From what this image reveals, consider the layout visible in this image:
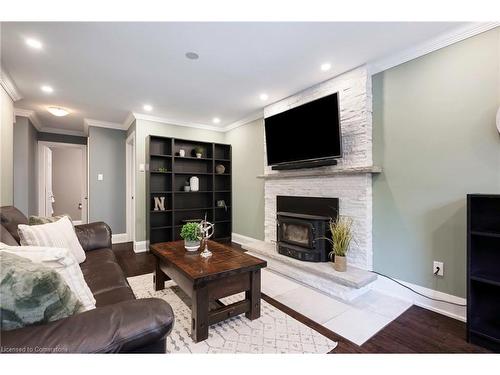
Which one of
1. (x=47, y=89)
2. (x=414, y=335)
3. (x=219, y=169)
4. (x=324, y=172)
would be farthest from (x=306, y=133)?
(x=47, y=89)

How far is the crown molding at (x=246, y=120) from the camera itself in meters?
4.18

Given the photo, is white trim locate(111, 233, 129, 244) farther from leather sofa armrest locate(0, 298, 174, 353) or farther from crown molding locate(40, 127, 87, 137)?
leather sofa armrest locate(0, 298, 174, 353)

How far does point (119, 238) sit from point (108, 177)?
1.29 m

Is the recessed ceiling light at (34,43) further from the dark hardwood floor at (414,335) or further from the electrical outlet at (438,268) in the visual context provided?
the electrical outlet at (438,268)

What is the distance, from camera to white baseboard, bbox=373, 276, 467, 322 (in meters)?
1.99

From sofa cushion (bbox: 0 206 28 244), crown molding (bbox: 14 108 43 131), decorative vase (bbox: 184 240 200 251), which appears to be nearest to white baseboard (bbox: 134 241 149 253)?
sofa cushion (bbox: 0 206 28 244)

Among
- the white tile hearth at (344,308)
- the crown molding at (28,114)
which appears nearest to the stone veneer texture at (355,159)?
the white tile hearth at (344,308)

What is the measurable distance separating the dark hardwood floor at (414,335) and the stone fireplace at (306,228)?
31.1 inches

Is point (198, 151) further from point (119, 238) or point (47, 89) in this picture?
point (119, 238)

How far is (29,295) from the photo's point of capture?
80 centimetres

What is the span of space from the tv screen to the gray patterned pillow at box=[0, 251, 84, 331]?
2.60 meters
